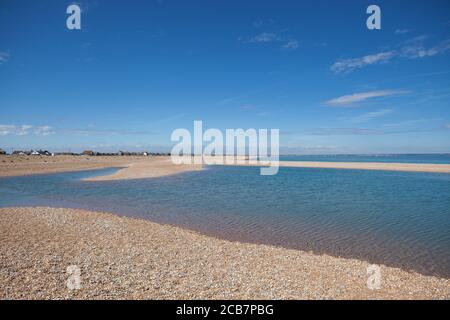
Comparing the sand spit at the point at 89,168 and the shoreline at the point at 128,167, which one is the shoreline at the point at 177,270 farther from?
the sand spit at the point at 89,168

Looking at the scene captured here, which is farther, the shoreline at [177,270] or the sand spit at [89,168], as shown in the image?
the sand spit at [89,168]

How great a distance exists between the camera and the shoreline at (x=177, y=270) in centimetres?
687

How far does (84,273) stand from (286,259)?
6474mm

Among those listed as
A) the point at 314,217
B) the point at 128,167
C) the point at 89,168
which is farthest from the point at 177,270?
the point at 89,168

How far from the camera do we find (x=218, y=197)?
24281mm

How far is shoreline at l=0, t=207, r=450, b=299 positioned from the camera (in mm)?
6871

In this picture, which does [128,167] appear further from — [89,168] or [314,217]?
[314,217]

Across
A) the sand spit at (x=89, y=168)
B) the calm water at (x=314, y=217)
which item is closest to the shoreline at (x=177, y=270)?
the calm water at (x=314, y=217)

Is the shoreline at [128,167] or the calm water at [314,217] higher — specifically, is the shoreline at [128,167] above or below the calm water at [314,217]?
above

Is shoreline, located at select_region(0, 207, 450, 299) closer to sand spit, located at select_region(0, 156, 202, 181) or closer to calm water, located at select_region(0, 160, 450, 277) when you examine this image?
calm water, located at select_region(0, 160, 450, 277)

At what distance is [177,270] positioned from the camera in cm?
816

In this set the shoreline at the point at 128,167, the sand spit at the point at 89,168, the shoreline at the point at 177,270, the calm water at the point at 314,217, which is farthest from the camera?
the shoreline at the point at 128,167

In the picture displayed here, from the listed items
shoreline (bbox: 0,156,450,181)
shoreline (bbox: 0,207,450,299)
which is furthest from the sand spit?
shoreline (bbox: 0,207,450,299)
